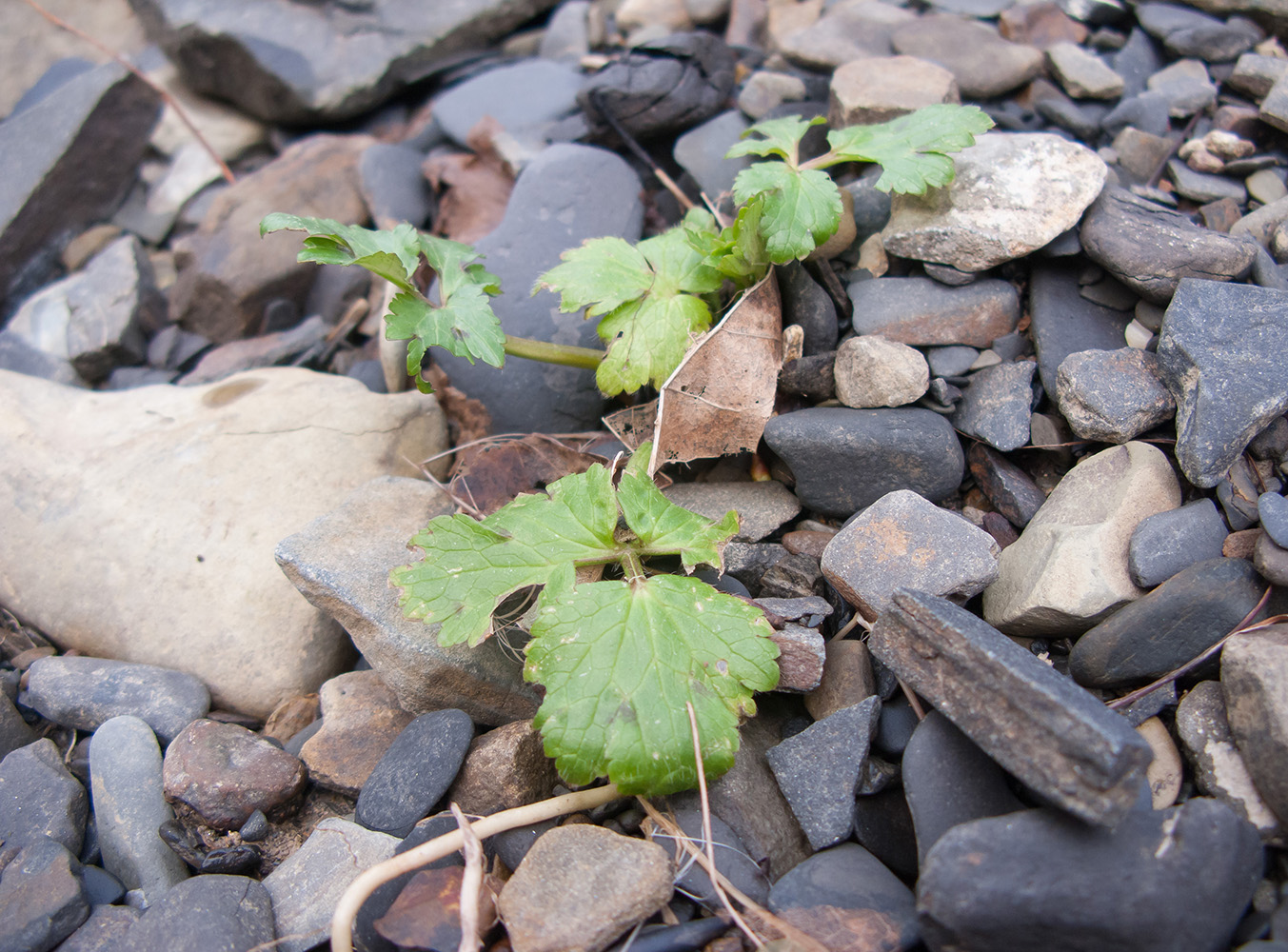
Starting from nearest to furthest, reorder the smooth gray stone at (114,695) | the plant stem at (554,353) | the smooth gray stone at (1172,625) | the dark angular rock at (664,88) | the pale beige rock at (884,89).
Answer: the smooth gray stone at (1172,625) → the smooth gray stone at (114,695) → the plant stem at (554,353) → the pale beige rock at (884,89) → the dark angular rock at (664,88)

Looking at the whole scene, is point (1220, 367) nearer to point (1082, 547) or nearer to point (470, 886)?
point (1082, 547)

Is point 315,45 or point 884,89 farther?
point 315,45

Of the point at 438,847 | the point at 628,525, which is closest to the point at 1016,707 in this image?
the point at 628,525

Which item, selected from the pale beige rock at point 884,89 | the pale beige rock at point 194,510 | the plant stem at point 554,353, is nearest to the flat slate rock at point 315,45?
the pale beige rock at point 194,510

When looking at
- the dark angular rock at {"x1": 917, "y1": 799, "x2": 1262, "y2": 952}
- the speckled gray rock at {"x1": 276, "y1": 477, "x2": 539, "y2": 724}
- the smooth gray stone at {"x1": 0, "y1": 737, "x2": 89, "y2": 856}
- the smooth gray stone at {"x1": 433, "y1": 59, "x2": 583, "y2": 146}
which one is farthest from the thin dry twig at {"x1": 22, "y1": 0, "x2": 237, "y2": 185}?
the dark angular rock at {"x1": 917, "y1": 799, "x2": 1262, "y2": 952}

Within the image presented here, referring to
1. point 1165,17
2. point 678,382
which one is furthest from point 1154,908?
point 1165,17

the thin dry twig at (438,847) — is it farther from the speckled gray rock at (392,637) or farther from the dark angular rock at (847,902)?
the dark angular rock at (847,902)

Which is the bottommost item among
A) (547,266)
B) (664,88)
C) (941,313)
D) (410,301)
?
(941,313)
